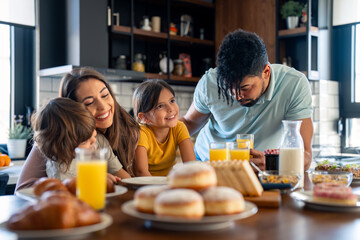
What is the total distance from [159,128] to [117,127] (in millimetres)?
367

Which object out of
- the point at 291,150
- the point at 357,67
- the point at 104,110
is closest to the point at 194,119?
the point at 104,110

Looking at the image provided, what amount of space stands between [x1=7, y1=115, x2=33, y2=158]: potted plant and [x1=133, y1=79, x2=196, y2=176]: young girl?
5.74 feet

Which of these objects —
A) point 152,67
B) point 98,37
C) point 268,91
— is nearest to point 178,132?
point 268,91

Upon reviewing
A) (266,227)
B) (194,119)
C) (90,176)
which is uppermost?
(194,119)

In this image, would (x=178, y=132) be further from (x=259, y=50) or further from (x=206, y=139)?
(x=259, y=50)

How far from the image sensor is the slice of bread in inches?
49.9

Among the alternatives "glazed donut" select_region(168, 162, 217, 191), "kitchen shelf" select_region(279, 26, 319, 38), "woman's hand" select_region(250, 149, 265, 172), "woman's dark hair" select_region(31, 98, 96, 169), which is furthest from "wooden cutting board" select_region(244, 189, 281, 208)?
"kitchen shelf" select_region(279, 26, 319, 38)

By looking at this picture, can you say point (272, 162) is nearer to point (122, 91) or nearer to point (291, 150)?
point (291, 150)

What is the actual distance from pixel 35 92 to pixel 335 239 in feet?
12.0

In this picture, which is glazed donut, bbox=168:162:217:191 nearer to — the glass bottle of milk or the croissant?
the croissant

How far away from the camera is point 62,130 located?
1679 millimetres

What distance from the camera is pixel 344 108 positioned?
522 centimetres

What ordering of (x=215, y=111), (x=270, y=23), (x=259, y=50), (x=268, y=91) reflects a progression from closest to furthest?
(x=259, y=50)
(x=268, y=91)
(x=215, y=111)
(x=270, y=23)

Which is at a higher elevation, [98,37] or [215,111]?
[98,37]
